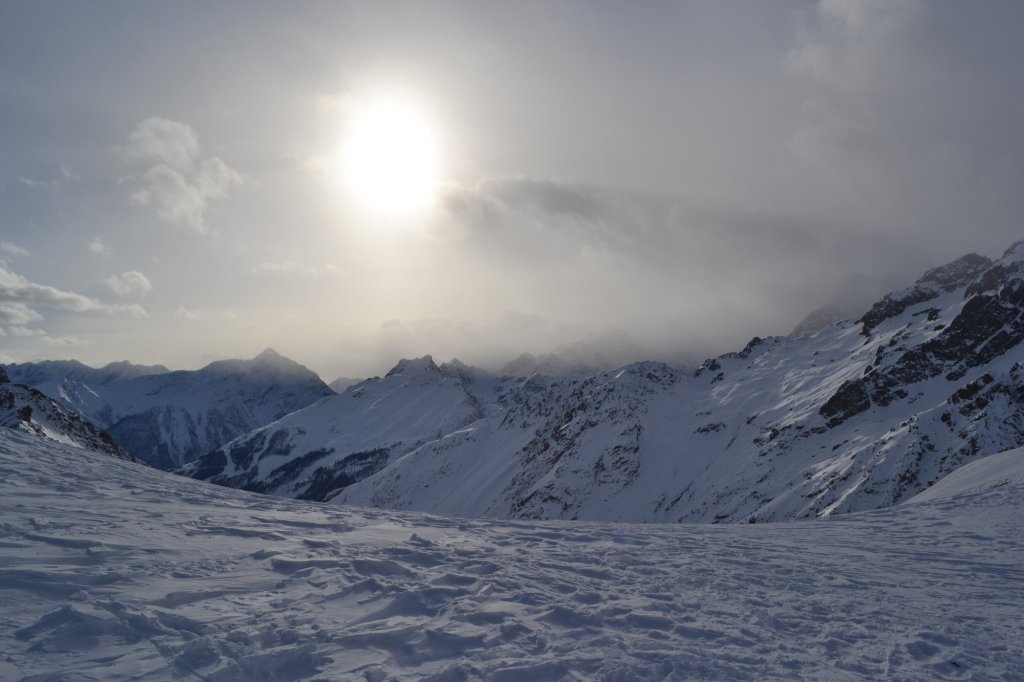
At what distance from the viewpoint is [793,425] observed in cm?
12206

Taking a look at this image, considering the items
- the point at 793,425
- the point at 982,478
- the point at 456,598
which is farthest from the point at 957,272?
the point at 456,598

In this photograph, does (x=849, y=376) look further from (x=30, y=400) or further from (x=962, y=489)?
(x=30, y=400)

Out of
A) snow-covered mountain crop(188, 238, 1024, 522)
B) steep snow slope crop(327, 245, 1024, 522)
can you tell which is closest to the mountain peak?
snow-covered mountain crop(188, 238, 1024, 522)

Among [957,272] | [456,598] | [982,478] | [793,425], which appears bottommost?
[793,425]

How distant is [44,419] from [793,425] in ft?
400

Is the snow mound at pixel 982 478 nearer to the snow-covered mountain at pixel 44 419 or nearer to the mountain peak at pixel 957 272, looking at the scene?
the snow-covered mountain at pixel 44 419

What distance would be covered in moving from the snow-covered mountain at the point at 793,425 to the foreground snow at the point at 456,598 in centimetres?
7906

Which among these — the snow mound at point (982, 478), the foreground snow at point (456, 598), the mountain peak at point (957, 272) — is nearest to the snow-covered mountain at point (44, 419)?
the foreground snow at point (456, 598)

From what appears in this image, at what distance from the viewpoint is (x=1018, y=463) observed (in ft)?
88.9

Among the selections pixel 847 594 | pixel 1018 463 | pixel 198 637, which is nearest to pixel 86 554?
pixel 198 637

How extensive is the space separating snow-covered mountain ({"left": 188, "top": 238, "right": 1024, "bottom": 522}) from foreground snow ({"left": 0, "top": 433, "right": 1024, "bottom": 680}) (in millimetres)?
79064

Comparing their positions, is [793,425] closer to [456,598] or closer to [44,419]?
[44,419]

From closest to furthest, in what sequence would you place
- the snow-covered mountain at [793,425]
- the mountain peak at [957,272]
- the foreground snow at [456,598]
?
the foreground snow at [456,598], the snow-covered mountain at [793,425], the mountain peak at [957,272]

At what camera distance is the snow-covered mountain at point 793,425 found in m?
88.5
